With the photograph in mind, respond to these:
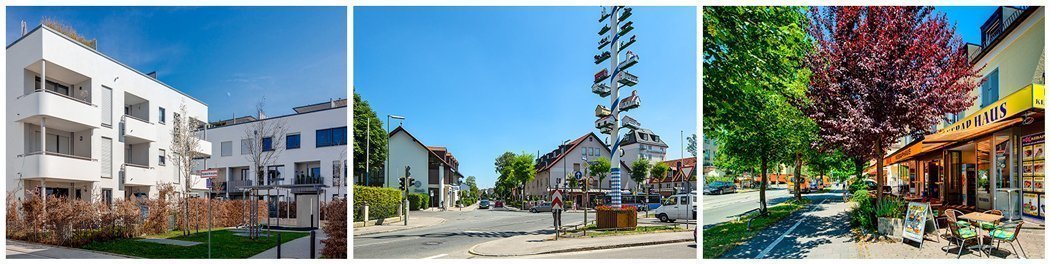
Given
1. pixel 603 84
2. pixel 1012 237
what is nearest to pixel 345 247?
pixel 603 84

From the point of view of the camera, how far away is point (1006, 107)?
7766 mm

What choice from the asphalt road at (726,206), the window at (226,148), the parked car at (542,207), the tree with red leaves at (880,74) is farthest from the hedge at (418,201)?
the parked car at (542,207)

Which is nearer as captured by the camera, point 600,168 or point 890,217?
point 890,217

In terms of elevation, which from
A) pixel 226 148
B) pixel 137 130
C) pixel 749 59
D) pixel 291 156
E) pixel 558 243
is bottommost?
pixel 558 243

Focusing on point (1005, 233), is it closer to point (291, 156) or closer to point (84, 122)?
point (291, 156)

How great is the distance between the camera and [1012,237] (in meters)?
6.28

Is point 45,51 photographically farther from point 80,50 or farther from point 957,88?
point 957,88

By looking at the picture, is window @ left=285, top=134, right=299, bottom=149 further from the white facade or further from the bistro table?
the bistro table

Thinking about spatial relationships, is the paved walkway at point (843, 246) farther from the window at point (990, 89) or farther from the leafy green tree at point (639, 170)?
the leafy green tree at point (639, 170)

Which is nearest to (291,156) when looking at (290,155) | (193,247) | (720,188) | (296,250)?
(290,155)

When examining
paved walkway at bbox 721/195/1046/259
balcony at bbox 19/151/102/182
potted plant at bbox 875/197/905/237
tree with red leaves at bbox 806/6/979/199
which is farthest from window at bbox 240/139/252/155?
potted plant at bbox 875/197/905/237

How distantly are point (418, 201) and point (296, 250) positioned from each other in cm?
393

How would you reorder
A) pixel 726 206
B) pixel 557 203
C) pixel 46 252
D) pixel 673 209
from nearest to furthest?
pixel 557 203
pixel 46 252
pixel 726 206
pixel 673 209

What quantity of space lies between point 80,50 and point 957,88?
14.5m
